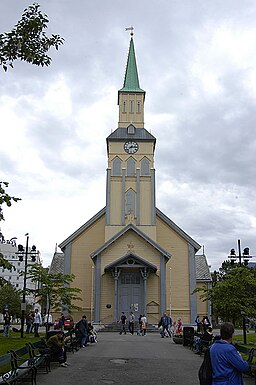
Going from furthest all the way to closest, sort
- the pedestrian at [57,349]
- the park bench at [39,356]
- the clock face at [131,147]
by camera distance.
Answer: the clock face at [131,147] → the pedestrian at [57,349] → the park bench at [39,356]

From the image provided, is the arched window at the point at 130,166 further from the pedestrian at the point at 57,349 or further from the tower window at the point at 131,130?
the pedestrian at the point at 57,349

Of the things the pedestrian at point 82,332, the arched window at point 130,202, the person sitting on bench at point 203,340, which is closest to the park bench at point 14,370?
the person sitting on bench at point 203,340

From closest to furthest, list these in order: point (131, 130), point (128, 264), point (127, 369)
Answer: point (127, 369) < point (128, 264) < point (131, 130)

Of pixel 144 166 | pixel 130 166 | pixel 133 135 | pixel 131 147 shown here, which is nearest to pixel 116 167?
pixel 130 166

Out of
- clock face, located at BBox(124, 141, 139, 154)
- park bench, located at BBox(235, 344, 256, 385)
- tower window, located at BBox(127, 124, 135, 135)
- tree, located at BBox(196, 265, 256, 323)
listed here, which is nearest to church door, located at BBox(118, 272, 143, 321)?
clock face, located at BBox(124, 141, 139, 154)

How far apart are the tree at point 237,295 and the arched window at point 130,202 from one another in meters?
19.2

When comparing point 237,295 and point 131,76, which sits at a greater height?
point 131,76

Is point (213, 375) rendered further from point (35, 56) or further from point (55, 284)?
point (55, 284)

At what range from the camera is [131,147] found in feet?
142

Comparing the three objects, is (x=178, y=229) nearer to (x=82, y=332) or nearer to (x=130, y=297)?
(x=130, y=297)

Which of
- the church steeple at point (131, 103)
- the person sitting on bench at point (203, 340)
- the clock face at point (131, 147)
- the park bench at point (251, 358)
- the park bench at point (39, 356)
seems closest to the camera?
the park bench at point (251, 358)

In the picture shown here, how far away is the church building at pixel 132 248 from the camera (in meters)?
37.2

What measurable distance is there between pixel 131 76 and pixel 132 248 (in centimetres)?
1852

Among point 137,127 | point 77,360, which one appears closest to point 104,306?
point 137,127
